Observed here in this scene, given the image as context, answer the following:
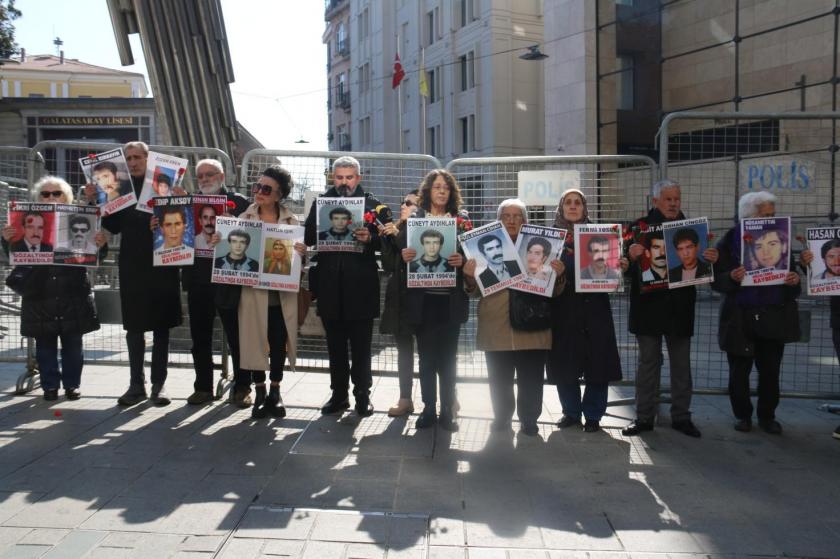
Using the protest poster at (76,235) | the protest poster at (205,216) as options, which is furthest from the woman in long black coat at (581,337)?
the protest poster at (76,235)

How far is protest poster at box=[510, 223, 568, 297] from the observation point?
18.5 ft

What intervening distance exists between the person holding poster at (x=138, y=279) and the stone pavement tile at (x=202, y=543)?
2.92 metres

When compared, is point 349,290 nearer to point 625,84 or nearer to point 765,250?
point 765,250

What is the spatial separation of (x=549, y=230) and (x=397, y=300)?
1.27 meters

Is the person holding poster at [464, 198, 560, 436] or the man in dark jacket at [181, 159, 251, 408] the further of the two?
the man in dark jacket at [181, 159, 251, 408]

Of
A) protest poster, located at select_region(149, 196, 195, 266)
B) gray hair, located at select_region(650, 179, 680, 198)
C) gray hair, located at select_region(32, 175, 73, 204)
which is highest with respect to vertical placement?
gray hair, located at select_region(32, 175, 73, 204)

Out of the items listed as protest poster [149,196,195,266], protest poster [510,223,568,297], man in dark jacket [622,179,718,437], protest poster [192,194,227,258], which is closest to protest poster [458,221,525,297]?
protest poster [510,223,568,297]

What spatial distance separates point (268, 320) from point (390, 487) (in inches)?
85.5

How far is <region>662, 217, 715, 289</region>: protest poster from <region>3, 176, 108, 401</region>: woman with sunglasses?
14.9 feet

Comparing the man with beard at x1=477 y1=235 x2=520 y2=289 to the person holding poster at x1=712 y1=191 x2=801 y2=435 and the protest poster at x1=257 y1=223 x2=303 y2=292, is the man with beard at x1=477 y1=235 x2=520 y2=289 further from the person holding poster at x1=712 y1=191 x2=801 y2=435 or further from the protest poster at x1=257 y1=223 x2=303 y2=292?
the person holding poster at x1=712 y1=191 x2=801 y2=435

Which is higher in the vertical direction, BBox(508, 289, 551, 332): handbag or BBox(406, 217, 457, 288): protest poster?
BBox(406, 217, 457, 288): protest poster

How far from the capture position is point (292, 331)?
618 centimetres

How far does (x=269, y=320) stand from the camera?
622 centimetres

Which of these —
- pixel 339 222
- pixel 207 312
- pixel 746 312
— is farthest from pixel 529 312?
pixel 207 312
